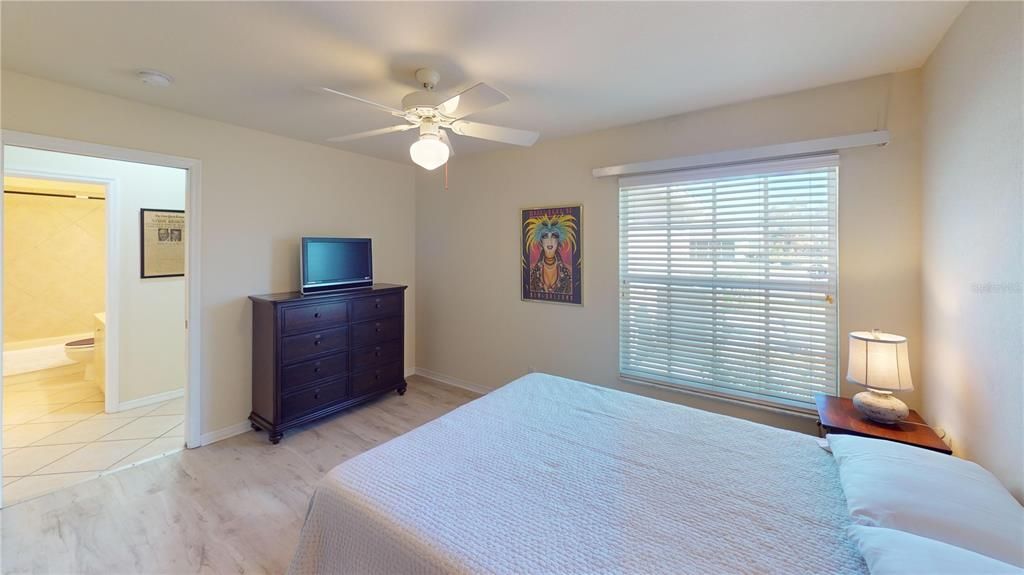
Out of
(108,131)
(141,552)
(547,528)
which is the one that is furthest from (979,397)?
(108,131)

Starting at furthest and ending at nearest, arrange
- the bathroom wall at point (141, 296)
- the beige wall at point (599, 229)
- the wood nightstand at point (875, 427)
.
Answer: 1. the bathroom wall at point (141, 296)
2. the beige wall at point (599, 229)
3. the wood nightstand at point (875, 427)

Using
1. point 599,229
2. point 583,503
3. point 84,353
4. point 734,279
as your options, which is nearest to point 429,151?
point 583,503

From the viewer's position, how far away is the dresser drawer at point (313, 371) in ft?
9.72

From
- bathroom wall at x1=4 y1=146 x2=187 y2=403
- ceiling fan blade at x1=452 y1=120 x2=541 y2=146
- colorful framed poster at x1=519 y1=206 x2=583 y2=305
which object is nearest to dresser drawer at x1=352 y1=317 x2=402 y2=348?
colorful framed poster at x1=519 y1=206 x2=583 y2=305

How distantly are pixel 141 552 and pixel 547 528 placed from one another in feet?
6.87

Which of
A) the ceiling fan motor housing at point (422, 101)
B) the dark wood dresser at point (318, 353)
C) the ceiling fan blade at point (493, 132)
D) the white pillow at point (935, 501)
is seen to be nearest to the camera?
the white pillow at point (935, 501)

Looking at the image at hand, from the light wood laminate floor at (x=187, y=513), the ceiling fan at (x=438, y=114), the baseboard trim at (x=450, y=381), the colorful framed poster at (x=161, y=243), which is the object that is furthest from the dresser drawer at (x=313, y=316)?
the colorful framed poster at (x=161, y=243)

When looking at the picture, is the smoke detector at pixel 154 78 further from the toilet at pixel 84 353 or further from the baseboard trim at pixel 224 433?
the toilet at pixel 84 353

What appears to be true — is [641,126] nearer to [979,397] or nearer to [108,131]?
[979,397]

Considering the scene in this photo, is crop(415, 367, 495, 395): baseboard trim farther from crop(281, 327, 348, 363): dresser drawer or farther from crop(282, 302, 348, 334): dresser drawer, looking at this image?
crop(282, 302, 348, 334): dresser drawer

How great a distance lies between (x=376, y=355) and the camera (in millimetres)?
3631

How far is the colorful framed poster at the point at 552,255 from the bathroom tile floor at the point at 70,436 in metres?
3.05

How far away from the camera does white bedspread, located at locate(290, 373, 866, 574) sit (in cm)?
105

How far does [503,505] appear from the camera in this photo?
4.11 ft
